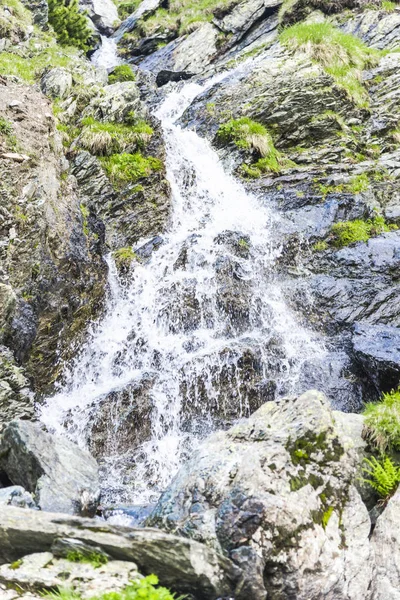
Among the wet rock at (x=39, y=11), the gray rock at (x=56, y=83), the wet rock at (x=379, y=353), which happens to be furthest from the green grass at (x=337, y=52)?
the wet rock at (x=39, y=11)

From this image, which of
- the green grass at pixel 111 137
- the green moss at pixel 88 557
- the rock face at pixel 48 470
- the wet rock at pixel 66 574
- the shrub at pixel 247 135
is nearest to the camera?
the wet rock at pixel 66 574

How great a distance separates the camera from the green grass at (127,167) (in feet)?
49.2

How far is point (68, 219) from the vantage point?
11906 mm

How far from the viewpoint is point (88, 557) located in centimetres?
387

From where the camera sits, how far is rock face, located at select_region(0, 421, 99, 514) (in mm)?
5961

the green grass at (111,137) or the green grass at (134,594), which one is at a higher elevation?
the green grass at (111,137)

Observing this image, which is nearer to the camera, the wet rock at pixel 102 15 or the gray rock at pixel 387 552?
the gray rock at pixel 387 552

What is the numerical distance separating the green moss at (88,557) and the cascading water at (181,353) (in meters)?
3.67

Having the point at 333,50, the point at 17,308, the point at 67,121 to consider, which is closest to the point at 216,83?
the point at 333,50

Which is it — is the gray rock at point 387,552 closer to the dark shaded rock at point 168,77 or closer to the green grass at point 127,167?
the green grass at point 127,167

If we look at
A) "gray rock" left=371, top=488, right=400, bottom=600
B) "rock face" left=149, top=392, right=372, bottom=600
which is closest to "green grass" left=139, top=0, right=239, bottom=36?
"rock face" left=149, top=392, right=372, bottom=600

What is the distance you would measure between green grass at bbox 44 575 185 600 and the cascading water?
13.6ft

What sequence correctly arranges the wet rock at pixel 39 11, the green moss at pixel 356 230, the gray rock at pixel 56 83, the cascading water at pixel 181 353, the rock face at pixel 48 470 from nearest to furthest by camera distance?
the rock face at pixel 48 470
the cascading water at pixel 181 353
the green moss at pixel 356 230
the gray rock at pixel 56 83
the wet rock at pixel 39 11

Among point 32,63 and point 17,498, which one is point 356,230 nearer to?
point 17,498
